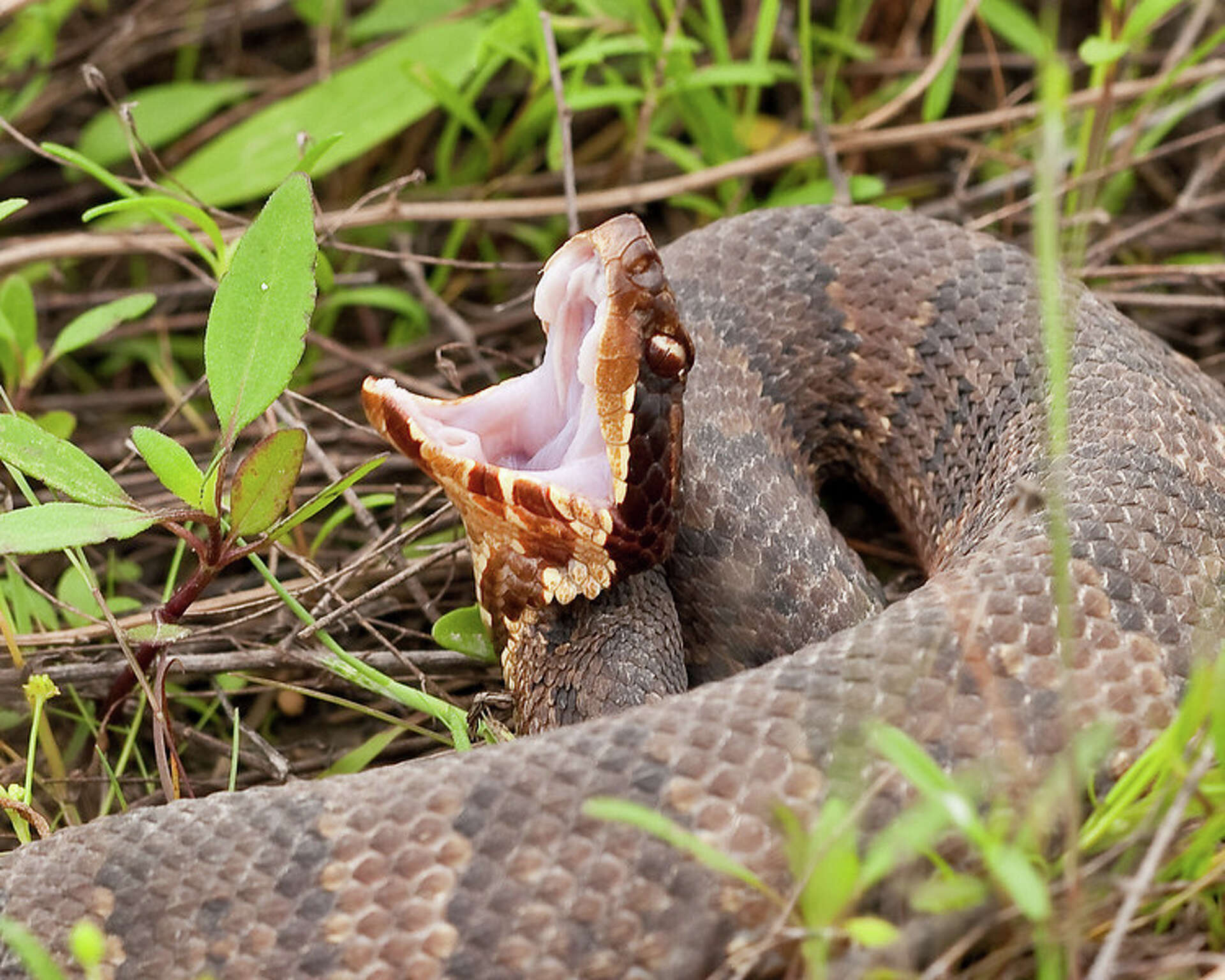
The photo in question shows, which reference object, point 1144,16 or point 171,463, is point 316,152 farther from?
point 1144,16

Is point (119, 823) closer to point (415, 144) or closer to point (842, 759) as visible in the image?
point (842, 759)

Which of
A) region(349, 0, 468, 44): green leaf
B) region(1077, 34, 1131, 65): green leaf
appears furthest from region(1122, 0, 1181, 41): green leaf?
region(349, 0, 468, 44): green leaf

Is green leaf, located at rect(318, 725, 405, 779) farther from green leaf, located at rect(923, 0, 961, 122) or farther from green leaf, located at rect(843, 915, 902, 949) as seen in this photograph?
green leaf, located at rect(923, 0, 961, 122)

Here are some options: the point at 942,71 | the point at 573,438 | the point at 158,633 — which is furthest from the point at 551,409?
the point at 942,71

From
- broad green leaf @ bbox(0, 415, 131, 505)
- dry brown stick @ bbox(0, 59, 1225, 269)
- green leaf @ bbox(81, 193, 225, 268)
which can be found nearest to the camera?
broad green leaf @ bbox(0, 415, 131, 505)

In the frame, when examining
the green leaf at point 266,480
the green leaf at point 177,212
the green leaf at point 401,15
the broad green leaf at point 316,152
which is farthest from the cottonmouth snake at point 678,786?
the green leaf at point 401,15
